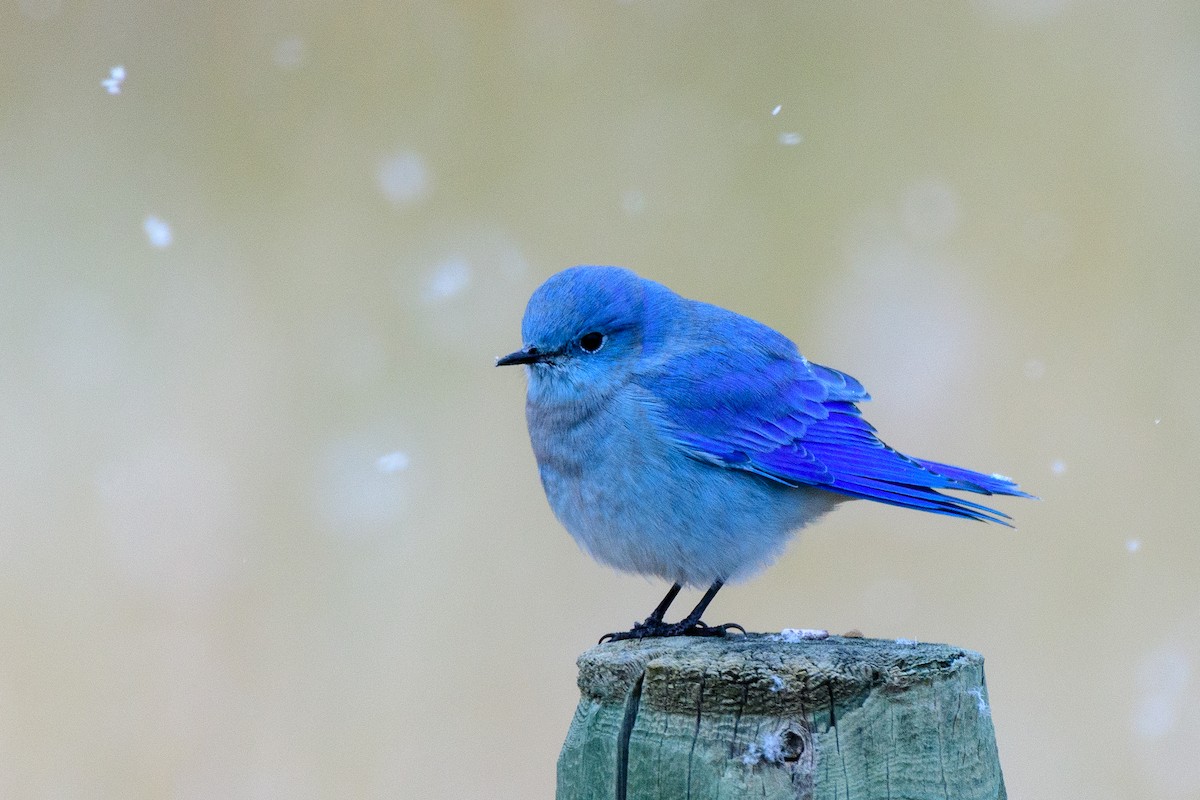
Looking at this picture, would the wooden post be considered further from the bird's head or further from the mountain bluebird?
the bird's head

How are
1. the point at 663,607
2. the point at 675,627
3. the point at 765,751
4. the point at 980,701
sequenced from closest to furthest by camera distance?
the point at 765,751
the point at 980,701
the point at 675,627
the point at 663,607

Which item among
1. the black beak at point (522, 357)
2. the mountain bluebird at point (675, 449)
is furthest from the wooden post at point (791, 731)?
the black beak at point (522, 357)

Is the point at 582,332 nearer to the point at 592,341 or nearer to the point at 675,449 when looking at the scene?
the point at 592,341

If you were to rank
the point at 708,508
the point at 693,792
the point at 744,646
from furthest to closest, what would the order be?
the point at 708,508, the point at 744,646, the point at 693,792

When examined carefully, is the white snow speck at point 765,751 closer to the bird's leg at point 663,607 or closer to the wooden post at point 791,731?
the wooden post at point 791,731

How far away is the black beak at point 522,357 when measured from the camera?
120 inches

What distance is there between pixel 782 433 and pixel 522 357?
0.73 meters

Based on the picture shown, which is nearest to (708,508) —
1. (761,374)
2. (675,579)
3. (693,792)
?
(675,579)

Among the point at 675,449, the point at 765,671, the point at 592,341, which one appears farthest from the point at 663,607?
the point at 765,671

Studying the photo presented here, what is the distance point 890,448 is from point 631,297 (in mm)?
831

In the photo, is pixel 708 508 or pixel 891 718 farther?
pixel 708 508

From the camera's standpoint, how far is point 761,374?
3311 mm

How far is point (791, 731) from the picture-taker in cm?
196

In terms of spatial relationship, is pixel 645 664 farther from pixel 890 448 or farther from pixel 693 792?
pixel 890 448
